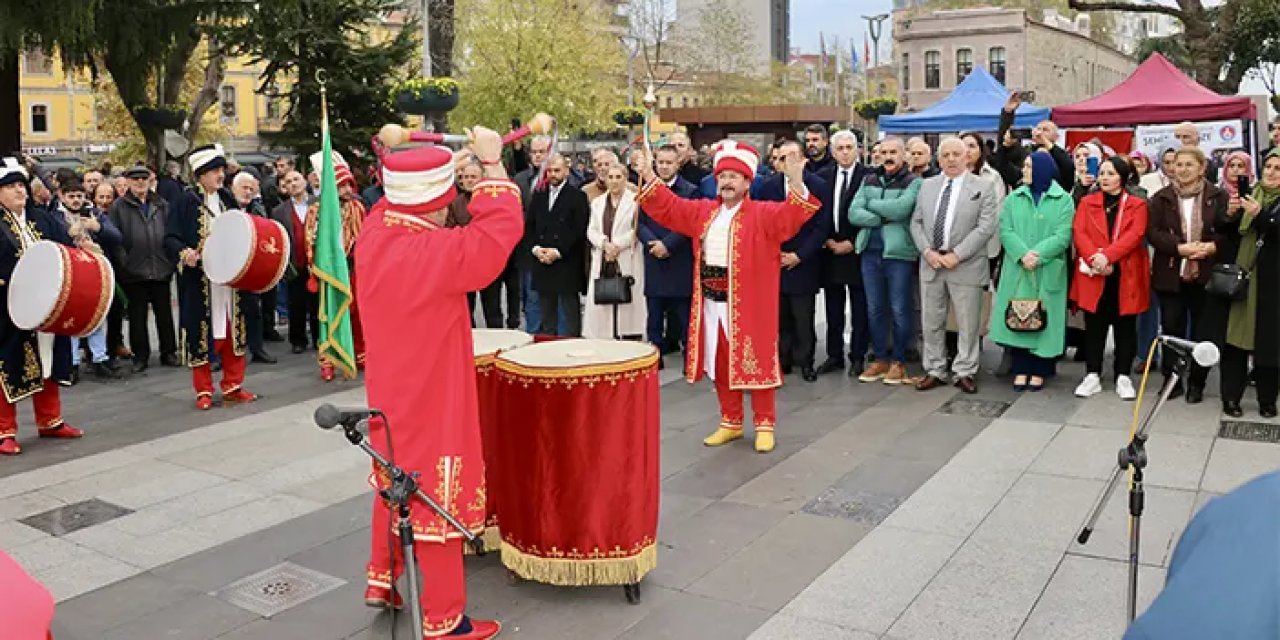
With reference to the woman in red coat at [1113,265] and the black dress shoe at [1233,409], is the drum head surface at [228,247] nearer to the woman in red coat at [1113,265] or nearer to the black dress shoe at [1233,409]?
the woman in red coat at [1113,265]

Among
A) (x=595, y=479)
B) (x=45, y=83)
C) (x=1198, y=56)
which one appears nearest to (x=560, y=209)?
(x=595, y=479)

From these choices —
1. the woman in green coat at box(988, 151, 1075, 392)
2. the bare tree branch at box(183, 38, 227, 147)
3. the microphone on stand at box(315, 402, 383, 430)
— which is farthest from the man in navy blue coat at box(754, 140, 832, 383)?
the bare tree branch at box(183, 38, 227, 147)

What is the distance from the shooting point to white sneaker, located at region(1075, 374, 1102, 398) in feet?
28.4

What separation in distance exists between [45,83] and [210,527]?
57095mm

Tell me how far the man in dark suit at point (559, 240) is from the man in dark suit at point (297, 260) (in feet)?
6.77

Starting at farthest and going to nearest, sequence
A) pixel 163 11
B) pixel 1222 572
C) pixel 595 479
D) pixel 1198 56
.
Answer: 1. pixel 1198 56
2. pixel 163 11
3. pixel 595 479
4. pixel 1222 572

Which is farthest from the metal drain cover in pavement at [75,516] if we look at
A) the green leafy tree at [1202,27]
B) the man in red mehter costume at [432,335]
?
the green leafy tree at [1202,27]

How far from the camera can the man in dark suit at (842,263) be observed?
9.49 metres

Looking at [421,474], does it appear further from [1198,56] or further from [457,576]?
[1198,56]

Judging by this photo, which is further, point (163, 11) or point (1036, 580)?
point (163, 11)

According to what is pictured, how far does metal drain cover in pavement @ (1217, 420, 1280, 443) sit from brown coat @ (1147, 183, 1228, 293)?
1099 mm

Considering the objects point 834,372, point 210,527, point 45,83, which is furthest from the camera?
point 45,83

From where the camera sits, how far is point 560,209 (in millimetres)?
10164

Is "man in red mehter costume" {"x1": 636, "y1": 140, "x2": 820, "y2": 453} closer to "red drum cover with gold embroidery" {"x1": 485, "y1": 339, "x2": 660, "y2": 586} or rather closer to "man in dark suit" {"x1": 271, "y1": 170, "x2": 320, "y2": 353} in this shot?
"red drum cover with gold embroidery" {"x1": 485, "y1": 339, "x2": 660, "y2": 586}
